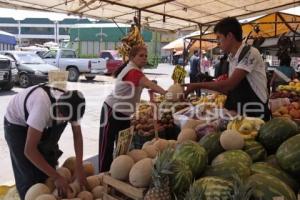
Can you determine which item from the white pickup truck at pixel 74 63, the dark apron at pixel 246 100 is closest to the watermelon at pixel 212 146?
the dark apron at pixel 246 100

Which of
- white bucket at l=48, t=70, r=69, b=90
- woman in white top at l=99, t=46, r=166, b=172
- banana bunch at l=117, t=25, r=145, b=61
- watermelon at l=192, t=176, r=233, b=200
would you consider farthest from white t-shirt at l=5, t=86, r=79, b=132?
banana bunch at l=117, t=25, r=145, b=61

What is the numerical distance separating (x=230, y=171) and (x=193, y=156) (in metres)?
0.22

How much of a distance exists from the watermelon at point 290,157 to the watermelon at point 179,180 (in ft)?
1.76

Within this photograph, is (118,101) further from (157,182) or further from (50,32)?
(50,32)

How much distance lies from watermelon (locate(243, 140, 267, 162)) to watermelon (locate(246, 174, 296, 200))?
1.19 ft

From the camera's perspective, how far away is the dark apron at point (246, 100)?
353 cm

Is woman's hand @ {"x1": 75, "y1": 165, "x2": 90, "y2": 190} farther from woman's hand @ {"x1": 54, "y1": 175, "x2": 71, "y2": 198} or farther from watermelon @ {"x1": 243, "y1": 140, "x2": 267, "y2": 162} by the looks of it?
Result: watermelon @ {"x1": 243, "y1": 140, "x2": 267, "y2": 162}

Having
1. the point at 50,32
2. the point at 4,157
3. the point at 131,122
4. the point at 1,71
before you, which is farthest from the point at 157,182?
the point at 50,32

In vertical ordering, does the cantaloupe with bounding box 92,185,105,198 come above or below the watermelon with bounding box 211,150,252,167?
below

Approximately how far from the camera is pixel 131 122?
5.00 m

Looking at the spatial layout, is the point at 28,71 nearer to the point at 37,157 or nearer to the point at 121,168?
the point at 37,157

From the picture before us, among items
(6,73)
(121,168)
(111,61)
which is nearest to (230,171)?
(121,168)

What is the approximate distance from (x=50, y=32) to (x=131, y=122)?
73839 millimetres

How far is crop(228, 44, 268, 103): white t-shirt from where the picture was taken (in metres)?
3.45
